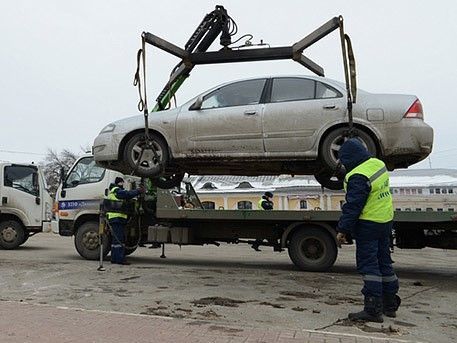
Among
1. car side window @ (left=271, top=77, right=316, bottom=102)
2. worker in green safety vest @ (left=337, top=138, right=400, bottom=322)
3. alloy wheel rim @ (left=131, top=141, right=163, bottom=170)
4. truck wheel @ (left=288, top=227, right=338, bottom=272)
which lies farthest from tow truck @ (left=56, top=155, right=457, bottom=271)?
worker in green safety vest @ (left=337, top=138, right=400, bottom=322)

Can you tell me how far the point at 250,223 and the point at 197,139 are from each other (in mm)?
2887

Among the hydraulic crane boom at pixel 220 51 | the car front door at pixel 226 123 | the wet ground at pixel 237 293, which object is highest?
the hydraulic crane boom at pixel 220 51

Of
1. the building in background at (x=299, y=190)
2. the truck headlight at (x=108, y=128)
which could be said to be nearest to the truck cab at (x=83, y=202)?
the building in background at (x=299, y=190)

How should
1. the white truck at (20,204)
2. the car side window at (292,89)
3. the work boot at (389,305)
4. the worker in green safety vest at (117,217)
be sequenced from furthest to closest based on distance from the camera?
the white truck at (20,204)
the worker in green safety vest at (117,217)
the car side window at (292,89)
the work boot at (389,305)

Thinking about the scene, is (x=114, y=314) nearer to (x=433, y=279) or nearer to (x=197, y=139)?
(x=197, y=139)

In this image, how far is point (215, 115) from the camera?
22.5 ft

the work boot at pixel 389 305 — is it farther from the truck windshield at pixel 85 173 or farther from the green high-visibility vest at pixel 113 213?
the truck windshield at pixel 85 173

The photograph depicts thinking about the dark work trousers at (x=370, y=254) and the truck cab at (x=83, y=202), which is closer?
the dark work trousers at (x=370, y=254)

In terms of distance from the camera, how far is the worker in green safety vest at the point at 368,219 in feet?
15.9

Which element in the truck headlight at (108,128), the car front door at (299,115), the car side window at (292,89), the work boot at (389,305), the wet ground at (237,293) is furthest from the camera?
the truck headlight at (108,128)

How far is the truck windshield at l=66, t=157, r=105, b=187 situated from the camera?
1022cm

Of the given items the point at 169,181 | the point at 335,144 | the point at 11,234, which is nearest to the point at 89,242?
the point at 169,181

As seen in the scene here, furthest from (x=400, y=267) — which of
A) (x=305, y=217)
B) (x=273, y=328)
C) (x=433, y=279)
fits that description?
(x=273, y=328)

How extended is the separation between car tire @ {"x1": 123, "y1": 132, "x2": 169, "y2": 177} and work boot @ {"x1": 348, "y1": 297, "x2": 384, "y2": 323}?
3424 mm
